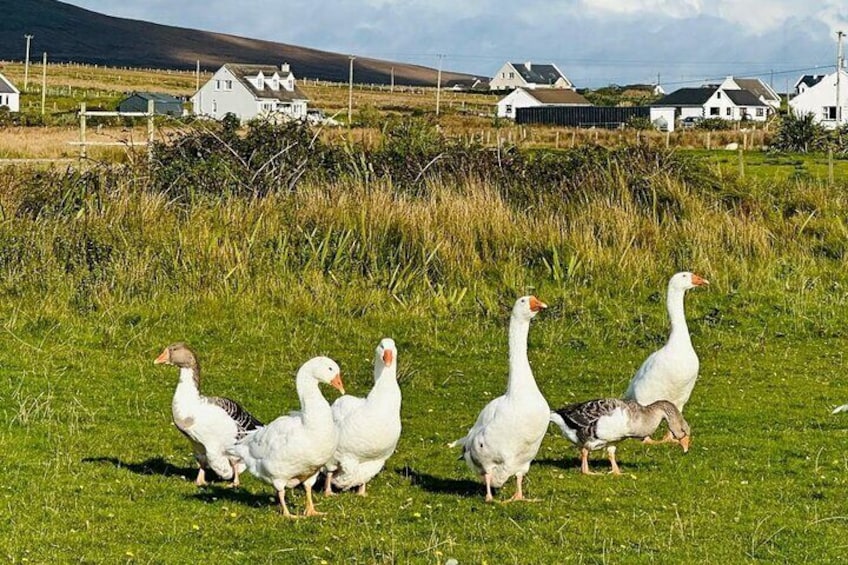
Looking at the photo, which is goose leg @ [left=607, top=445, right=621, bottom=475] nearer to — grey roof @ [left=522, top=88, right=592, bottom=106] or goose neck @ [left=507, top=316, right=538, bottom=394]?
goose neck @ [left=507, top=316, right=538, bottom=394]

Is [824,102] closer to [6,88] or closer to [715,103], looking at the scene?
[715,103]

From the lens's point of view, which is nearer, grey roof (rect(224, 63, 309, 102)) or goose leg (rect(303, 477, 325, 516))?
goose leg (rect(303, 477, 325, 516))

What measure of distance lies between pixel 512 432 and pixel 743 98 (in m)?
141

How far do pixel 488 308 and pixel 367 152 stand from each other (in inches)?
293

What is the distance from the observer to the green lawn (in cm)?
886

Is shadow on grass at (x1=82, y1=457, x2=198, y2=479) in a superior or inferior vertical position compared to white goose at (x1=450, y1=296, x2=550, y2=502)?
inferior

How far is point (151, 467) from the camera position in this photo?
37.1 feet

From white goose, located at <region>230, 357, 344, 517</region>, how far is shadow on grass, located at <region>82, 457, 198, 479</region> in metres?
1.56

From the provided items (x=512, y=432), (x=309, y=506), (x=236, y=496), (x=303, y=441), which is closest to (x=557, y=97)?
(x=236, y=496)

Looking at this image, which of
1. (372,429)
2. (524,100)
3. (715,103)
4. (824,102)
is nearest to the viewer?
Answer: (372,429)

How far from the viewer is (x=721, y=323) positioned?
766 inches

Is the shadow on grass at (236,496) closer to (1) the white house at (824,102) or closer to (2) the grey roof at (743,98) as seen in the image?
(1) the white house at (824,102)

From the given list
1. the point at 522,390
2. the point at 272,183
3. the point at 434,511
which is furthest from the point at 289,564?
the point at 272,183

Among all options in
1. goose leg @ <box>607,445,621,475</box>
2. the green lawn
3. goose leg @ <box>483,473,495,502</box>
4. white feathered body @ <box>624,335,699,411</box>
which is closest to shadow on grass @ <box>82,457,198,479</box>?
the green lawn
